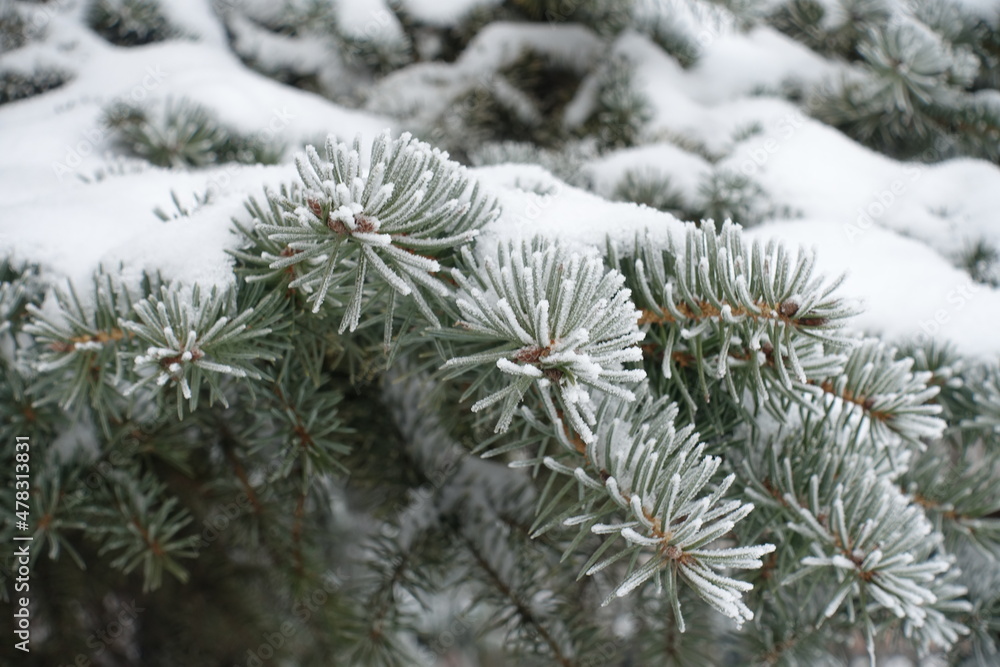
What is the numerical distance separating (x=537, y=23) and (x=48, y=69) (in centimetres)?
95

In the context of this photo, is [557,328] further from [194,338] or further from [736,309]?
[194,338]

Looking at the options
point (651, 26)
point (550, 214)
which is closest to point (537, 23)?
point (651, 26)

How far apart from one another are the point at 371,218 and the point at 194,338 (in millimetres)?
202

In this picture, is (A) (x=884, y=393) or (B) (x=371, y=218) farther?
(A) (x=884, y=393)

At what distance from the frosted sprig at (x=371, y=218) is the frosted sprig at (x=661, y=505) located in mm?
196

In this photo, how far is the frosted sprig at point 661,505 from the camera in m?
0.48

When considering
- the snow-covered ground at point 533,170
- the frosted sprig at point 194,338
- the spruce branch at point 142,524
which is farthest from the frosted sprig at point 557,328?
the spruce branch at point 142,524

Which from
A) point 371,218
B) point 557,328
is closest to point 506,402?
point 557,328

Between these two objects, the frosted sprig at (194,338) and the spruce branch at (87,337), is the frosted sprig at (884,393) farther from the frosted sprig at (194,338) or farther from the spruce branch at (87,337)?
the spruce branch at (87,337)

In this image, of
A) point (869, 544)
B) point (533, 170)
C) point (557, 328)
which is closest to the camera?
point (557, 328)

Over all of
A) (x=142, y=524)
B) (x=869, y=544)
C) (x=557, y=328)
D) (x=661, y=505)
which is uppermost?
(x=557, y=328)

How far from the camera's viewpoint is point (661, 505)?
1.65ft

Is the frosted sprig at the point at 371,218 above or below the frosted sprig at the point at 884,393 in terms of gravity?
above

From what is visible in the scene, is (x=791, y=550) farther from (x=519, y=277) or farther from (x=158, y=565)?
(x=158, y=565)
